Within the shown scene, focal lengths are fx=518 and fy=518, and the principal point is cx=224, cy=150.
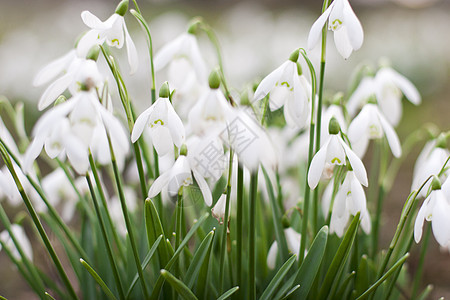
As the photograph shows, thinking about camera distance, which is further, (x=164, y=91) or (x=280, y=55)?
(x=280, y=55)

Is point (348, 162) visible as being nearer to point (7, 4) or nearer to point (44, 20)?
point (44, 20)

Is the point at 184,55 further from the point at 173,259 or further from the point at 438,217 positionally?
the point at 438,217

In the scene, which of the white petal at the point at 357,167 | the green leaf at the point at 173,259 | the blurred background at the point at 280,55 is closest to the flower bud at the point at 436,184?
the white petal at the point at 357,167

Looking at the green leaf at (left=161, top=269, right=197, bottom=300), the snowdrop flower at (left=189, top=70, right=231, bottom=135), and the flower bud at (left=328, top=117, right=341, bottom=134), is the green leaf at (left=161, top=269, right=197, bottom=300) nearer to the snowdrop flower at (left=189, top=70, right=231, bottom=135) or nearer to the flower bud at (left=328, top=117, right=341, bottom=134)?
the snowdrop flower at (left=189, top=70, right=231, bottom=135)

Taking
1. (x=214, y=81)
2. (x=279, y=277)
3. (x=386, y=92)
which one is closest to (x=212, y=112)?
(x=214, y=81)

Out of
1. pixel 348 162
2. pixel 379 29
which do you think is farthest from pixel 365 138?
pixel 379 29

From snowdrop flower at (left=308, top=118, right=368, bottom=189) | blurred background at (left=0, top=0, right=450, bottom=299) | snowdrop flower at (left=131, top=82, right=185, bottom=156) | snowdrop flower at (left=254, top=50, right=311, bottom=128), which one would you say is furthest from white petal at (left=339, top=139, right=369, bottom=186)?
blurred background at (left=0, top=0, right=450, bottom=299)
